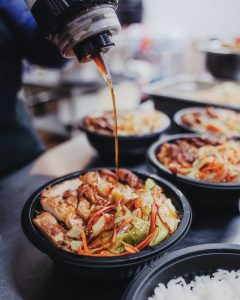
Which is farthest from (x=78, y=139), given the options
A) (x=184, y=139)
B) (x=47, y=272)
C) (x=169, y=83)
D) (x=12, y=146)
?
(x=47, y=272)

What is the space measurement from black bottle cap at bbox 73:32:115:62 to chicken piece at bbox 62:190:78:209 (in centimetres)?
52

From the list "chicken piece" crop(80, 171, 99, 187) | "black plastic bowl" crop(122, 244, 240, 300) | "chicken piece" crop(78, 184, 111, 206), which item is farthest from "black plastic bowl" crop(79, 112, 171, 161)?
"black plastic bowl" crop(122, 244, 240, 300)

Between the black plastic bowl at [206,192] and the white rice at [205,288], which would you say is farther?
the black plastic bowl at [206,192]

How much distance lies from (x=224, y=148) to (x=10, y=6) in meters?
1.41

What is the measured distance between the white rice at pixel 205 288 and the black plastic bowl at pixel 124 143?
0.97 meters

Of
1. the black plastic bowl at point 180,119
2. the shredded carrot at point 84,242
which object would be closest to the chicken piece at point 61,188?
the shredded carrot at point 84,242

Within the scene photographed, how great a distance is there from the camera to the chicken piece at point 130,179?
138 cm

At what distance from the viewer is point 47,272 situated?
1.15 meters

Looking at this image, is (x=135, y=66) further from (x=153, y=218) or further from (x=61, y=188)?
(x=153, y=218)

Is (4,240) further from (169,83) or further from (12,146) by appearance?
(169,83)

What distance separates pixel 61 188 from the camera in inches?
52.6

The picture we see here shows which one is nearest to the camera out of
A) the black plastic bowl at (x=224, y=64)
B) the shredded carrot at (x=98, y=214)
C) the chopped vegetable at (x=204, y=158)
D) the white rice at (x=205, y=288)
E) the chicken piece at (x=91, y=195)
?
the white rice at (x=205, y=288)

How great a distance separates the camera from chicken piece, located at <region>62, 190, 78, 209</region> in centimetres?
126

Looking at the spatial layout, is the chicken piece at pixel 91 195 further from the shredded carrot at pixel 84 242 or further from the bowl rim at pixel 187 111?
A: the bowl rim at pixel 187 111
